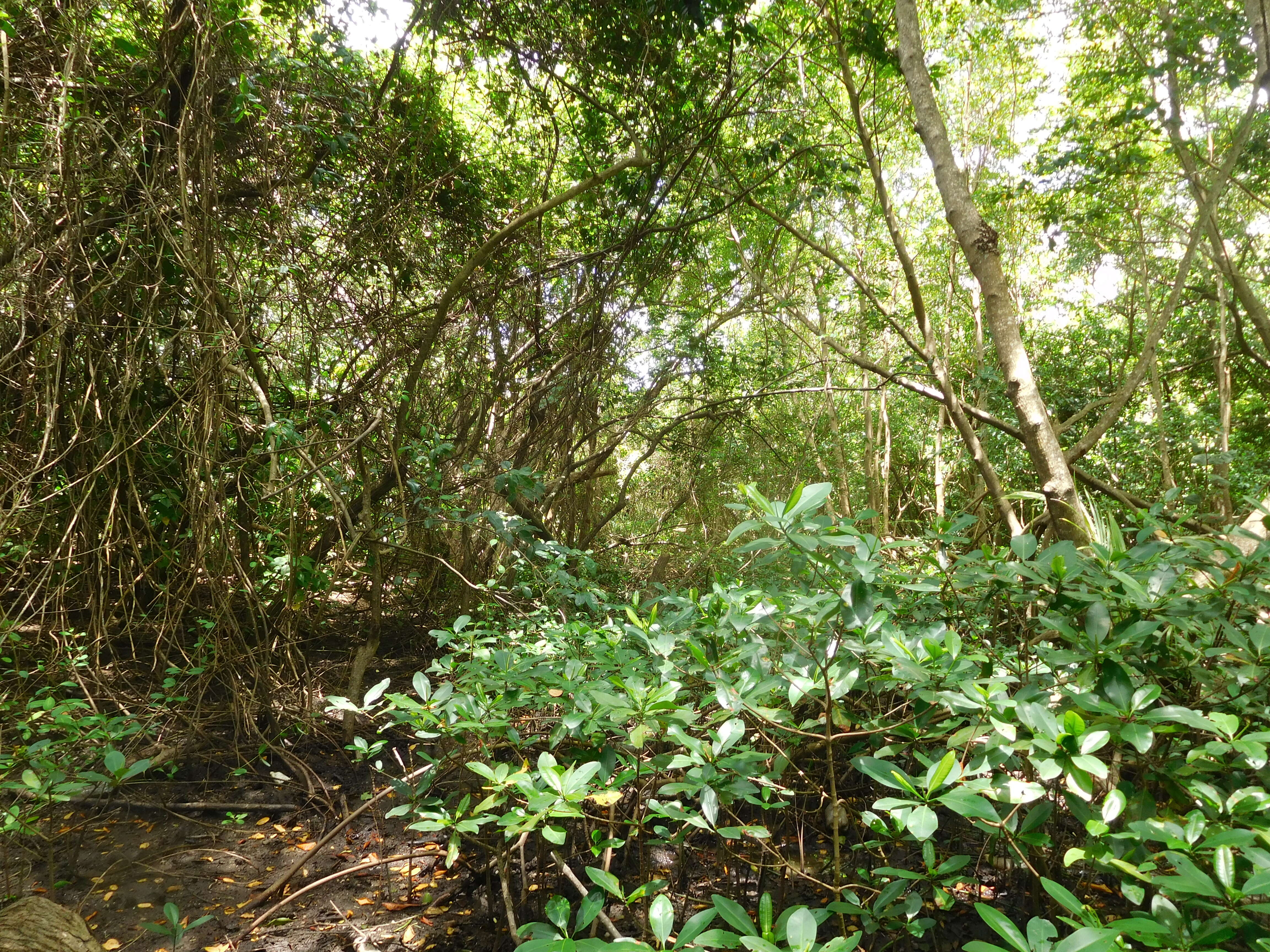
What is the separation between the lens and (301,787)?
2.96m

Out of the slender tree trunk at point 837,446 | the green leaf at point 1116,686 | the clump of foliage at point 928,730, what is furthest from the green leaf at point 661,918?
the slender tree trunk at point 837,446

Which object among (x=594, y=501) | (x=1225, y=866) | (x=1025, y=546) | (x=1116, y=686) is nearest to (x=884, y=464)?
(x=594, y=501)

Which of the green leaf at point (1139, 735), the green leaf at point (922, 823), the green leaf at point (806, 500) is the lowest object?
the green leaf at point (922, 823)

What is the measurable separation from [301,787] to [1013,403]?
11.3 ft

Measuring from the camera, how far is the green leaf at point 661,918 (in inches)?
33.1

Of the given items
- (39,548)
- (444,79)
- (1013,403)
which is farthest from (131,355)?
(1013,403)

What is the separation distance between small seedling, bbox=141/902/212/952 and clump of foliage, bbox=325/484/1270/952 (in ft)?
2.40

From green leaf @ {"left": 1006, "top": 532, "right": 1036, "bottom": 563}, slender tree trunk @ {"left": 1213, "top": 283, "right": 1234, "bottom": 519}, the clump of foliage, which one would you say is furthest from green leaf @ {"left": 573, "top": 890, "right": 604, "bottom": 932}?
slender tree trunk @ {"left": 1213, "top": 283, "right": 1234, "bottom": 519}

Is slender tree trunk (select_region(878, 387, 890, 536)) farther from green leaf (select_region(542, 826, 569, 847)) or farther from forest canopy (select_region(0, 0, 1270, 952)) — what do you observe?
green leaf (select_region(542, 826, 569, 847))

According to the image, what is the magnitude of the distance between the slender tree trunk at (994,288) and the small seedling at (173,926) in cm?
279

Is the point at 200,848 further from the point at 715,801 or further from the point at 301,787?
the point at 715,801

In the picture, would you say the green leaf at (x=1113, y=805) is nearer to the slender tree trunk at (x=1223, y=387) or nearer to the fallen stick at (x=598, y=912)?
the fallen stick at (x=598, y=912)

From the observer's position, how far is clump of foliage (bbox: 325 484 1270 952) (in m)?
0.88

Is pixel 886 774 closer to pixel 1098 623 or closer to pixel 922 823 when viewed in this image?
pixel 922 823
